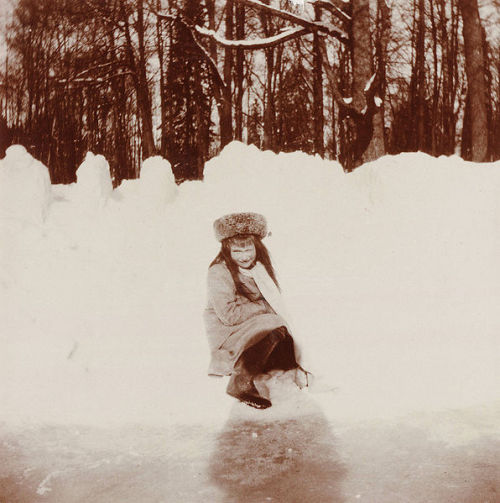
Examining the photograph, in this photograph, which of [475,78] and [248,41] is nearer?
[248,41]

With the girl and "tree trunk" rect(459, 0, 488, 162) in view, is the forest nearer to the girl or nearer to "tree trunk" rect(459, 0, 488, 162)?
"tree trunk" rect(459, 0, 488, 162)

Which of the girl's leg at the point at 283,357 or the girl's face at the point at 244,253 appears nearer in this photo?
the girl's leg at the point at 283,357

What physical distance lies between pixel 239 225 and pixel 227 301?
1.86 ft

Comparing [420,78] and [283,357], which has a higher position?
[420,78]

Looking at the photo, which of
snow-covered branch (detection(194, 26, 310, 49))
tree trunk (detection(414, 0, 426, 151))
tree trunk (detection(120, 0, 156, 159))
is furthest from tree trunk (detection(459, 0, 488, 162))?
tree trunk (detection(120, 0, 156, 159))

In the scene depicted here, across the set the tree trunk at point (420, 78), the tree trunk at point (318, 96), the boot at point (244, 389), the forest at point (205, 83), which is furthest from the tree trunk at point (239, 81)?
the boot at point (244, 389)

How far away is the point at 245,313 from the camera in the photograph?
421cm

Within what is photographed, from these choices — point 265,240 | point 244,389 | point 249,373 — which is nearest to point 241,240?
point 265,240

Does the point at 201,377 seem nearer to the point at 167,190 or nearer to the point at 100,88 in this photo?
the point at 167,190

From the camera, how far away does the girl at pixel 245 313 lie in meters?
4.12

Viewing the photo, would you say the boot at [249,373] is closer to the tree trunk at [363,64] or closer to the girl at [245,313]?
the girl at [245,313]

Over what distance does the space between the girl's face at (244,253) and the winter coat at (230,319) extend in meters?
0.09

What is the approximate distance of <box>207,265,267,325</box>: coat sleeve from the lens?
13.9 ft

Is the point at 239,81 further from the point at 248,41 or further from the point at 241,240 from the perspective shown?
the point at 241,240
